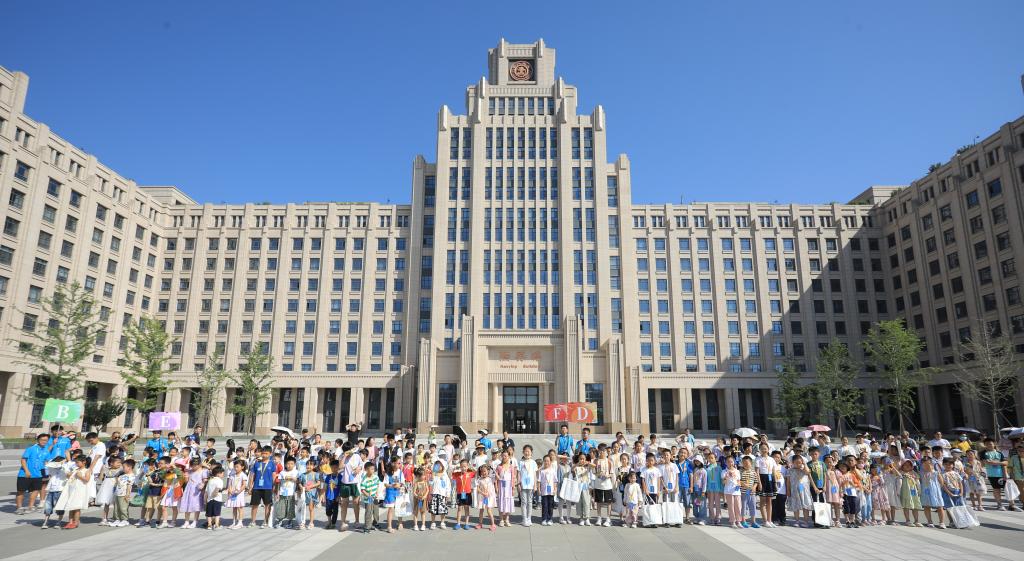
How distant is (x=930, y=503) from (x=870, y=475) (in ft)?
4.78

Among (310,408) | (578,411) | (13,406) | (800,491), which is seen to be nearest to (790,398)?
(578,411)

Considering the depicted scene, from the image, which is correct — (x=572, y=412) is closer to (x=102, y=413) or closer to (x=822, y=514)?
(x=822, y=514)

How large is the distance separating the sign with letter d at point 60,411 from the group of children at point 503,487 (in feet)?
66.8

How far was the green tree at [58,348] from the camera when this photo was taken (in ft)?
138

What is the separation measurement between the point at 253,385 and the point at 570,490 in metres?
51.6

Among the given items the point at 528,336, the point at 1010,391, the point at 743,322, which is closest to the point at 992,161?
the point at 1010,391

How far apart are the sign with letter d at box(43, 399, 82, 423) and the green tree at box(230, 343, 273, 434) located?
20178mm

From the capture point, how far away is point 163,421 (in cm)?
3359

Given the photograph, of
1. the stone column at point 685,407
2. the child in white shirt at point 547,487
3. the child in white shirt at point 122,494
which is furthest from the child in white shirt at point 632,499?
the stone column at point 685,407

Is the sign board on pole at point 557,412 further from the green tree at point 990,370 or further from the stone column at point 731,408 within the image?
the green tree at point 990,370

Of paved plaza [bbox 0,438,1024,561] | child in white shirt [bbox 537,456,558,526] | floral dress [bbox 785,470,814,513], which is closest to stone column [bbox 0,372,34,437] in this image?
paved plaza [bbox 0,438,1024,561]

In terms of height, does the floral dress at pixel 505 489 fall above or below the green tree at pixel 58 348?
below

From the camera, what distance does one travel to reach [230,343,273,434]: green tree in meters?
57.0

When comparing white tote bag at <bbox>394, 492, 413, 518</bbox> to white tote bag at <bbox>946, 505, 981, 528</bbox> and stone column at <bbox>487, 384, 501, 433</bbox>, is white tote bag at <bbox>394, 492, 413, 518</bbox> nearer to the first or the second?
white tote bag at <bbox>946, 505, 981, 528</bbox>
